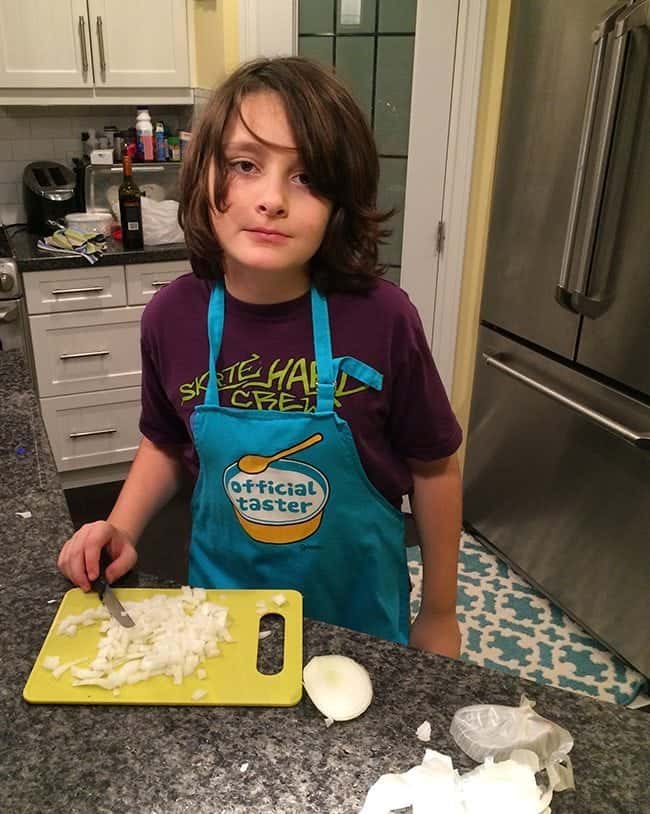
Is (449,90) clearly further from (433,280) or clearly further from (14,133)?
(14,133)

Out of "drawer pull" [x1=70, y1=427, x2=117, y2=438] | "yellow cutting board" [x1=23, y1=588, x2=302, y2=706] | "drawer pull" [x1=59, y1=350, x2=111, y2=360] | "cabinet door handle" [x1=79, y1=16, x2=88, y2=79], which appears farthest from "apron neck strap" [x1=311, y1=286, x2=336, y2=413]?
"cabinet door handle" [x1=79, y1=16, x2=88, y2=79]

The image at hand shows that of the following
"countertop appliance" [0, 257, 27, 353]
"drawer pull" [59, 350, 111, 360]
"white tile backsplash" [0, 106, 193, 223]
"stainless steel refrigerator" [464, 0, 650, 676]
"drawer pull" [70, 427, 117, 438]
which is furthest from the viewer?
"white tile backsplash" [0, 106, 193, 223]

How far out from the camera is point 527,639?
6.84 ft

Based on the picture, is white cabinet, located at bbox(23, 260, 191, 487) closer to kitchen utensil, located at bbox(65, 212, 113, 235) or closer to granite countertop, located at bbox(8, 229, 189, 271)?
granite countertop, located at bbox(8, 229, 189, 271)

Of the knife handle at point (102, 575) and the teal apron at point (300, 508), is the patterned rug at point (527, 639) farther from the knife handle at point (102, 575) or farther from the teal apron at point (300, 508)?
the knife handle at point (102, 575)

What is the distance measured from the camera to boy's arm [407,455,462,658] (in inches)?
37.3

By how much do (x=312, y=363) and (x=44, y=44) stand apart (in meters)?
2.33

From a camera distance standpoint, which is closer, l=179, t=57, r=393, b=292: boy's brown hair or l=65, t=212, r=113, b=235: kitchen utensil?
l=179, t=57, r=393, b=292: boy's brown hair

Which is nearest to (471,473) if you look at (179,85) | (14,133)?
(179,85)

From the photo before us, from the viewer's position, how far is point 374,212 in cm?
87

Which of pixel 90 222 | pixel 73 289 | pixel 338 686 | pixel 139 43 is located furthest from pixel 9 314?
pixel 338 686

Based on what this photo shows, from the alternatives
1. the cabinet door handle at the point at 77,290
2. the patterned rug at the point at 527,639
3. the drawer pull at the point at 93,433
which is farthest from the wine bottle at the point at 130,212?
the patterned rug at the point at 527,639

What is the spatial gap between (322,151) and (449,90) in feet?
5.21

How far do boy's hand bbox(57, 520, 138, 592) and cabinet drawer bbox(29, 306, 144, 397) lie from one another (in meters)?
1.97
